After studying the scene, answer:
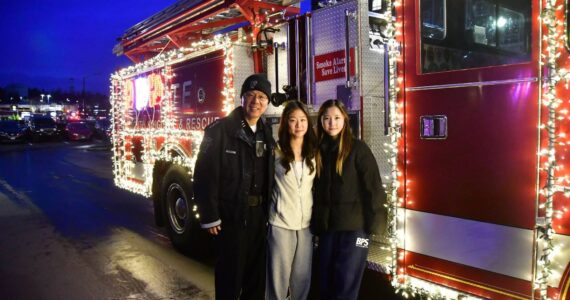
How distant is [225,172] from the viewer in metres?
3.25

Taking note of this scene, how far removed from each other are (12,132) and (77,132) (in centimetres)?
446

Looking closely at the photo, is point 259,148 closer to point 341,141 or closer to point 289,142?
point 289,142

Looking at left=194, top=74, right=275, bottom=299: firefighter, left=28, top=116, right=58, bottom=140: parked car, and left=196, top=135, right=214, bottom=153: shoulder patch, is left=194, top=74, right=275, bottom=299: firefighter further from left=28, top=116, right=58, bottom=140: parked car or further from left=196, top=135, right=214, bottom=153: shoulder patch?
left=28, top=116, right=58, bottom=140: parked car

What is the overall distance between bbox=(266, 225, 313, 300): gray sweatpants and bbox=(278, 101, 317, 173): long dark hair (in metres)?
0.44

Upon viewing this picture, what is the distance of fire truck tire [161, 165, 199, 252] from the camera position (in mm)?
5785

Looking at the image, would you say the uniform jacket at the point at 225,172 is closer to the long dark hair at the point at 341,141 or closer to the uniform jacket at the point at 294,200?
the uniform jacket at the point at 294,200

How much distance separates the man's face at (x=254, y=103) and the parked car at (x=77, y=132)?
35.5 m

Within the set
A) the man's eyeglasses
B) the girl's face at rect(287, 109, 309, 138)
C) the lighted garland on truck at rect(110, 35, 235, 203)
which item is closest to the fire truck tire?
the lighted garland on truck at rect(110, 35, 235, 203)

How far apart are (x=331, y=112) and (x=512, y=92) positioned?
1.05 metres

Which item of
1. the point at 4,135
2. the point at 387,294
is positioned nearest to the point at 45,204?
the point at 387,294

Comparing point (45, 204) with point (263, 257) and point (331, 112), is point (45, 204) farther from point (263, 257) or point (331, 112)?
point (331, 112)

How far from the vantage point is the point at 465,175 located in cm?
289

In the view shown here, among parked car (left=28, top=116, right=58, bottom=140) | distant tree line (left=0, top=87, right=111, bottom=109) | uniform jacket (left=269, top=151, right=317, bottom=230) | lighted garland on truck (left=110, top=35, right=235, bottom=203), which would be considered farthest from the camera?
distant tree line (left=0, top=87, right=111, bottom=109)

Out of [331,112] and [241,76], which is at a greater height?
[241,76]
